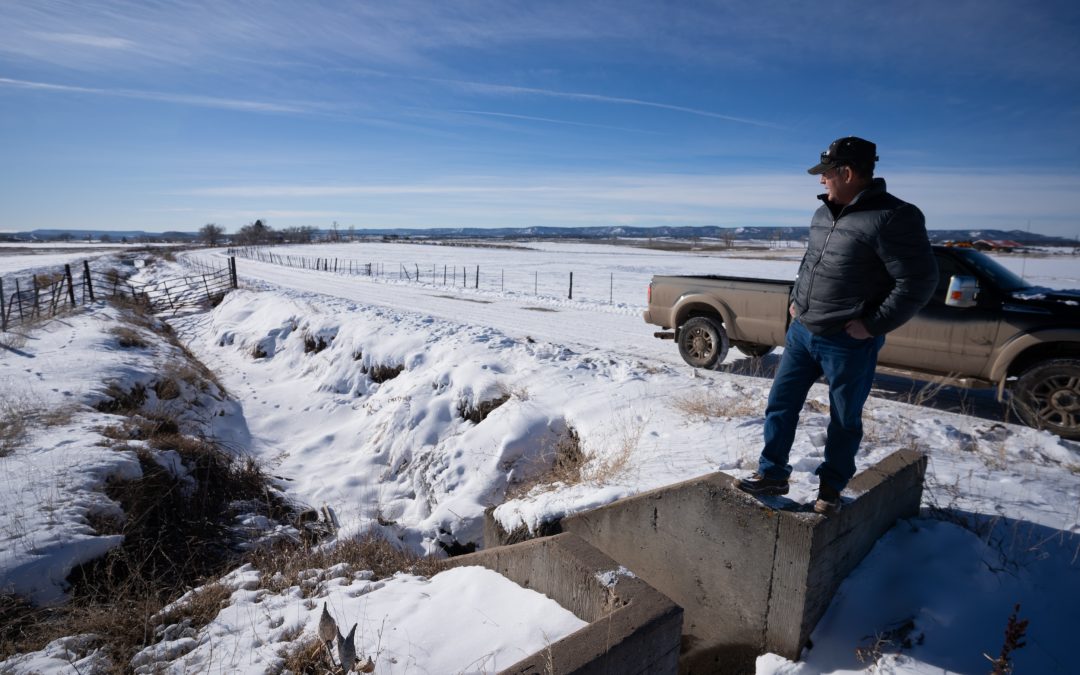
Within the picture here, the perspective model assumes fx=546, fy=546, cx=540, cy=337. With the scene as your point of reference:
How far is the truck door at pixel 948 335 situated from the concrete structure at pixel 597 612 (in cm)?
469

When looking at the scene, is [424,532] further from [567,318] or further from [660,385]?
[567,318]

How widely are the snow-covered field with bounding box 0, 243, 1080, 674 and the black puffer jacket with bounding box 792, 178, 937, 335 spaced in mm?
1297

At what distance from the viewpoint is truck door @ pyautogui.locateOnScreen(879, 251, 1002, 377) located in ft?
19.9

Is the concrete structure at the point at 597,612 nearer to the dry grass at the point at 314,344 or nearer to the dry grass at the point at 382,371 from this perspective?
the dry grass at the point at 382,371

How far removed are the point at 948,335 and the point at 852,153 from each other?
4.59 metres

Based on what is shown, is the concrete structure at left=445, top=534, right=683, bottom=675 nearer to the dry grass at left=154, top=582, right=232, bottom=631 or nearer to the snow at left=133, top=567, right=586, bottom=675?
the snow at left=133, top=567, right=586, bottom=675

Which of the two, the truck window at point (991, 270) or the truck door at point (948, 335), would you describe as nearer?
the truck door at point (948, 335)

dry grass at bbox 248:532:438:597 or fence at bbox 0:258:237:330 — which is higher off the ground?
fence at bbox 0:258:237:330

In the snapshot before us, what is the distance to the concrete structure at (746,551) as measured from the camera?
314 cm

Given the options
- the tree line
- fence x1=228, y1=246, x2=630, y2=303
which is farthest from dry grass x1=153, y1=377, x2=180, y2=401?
the tree line

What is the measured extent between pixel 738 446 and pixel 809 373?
1878 millimetres

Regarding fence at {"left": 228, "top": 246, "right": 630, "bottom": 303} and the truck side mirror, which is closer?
the truck side mirror

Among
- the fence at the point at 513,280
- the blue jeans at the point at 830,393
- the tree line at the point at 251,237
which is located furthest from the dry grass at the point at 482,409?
the tree line at the point at 251,237

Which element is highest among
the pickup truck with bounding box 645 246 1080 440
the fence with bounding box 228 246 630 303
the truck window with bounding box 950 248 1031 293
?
the truck window with bounding box 950 248 1031 293
